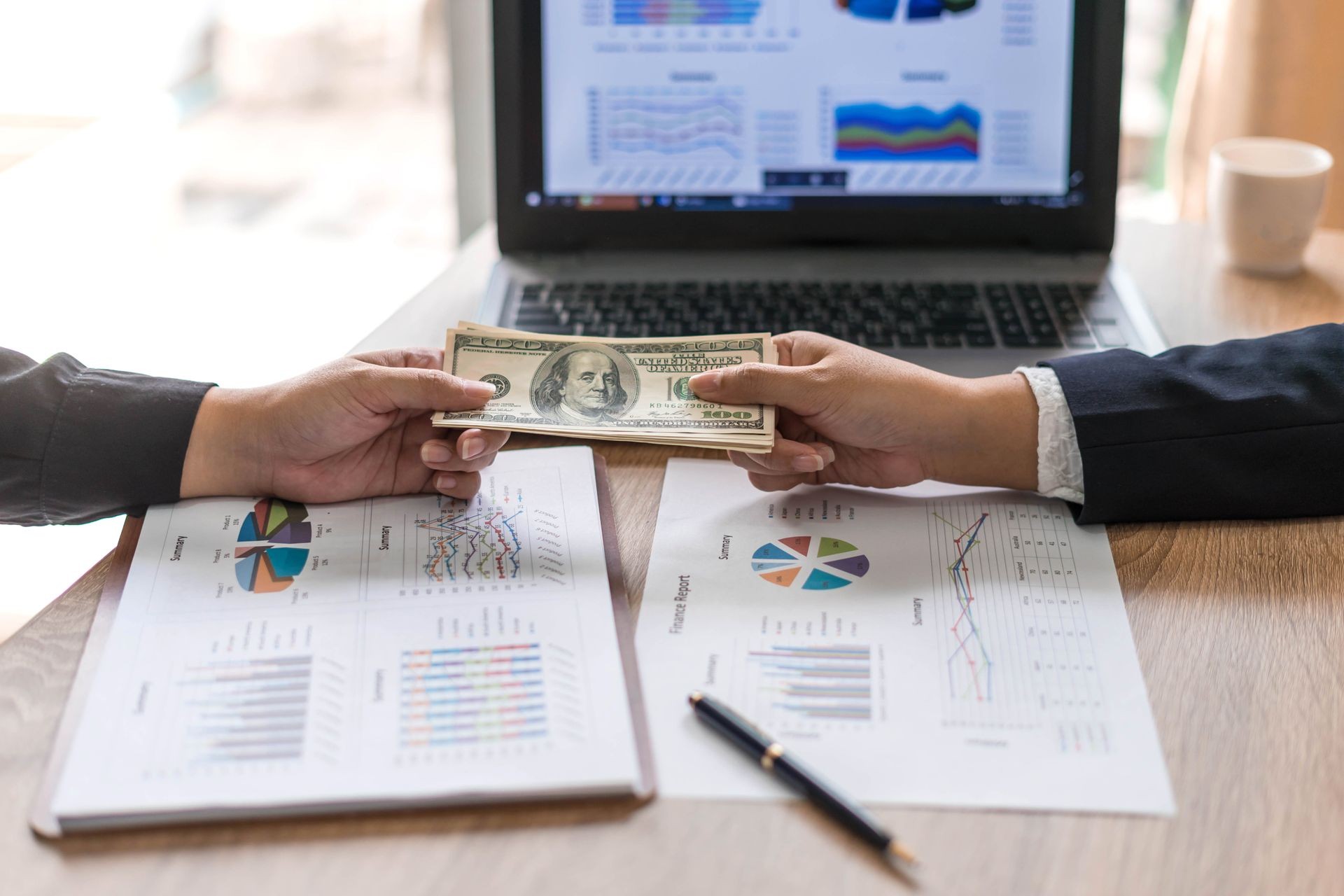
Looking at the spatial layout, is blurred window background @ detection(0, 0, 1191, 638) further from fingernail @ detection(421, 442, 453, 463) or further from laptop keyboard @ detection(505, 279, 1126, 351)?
fingernail @ detection(421, 442, 453, 463)

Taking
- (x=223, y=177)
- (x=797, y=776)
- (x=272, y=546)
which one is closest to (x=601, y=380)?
(x=272, y=546)

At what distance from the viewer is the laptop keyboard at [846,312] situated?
3.29 feet

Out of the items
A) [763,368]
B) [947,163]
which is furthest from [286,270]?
[763,368]

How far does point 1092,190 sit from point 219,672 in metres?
Result: 0.90

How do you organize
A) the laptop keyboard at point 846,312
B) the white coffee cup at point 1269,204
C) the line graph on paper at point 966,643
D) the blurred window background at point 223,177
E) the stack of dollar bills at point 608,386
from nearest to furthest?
the line graph on paper at point 966,643, the stack of dollar bills at point 608,386, the laptop keyboard at point 846,312, the white coffee cup at point 1269,204, the blurred window background at point 223,177

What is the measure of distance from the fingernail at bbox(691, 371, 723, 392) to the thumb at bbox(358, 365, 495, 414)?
15 centimetres

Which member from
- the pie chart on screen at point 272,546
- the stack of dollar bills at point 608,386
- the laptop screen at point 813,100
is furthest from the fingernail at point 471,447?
the laptop screen at point 813,100

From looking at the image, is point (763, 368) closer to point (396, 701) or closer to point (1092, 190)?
point (396, 701)

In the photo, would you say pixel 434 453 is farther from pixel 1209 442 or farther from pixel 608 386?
pixel 1209 442

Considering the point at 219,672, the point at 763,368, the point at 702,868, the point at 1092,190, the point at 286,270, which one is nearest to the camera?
the point at 702,868

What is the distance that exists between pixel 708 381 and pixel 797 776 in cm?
31

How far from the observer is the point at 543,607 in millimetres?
696

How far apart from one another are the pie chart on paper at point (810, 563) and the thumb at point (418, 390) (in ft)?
0.74

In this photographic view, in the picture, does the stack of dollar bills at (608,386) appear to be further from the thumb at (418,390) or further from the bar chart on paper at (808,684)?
the bar chart on paper at (808,684)
